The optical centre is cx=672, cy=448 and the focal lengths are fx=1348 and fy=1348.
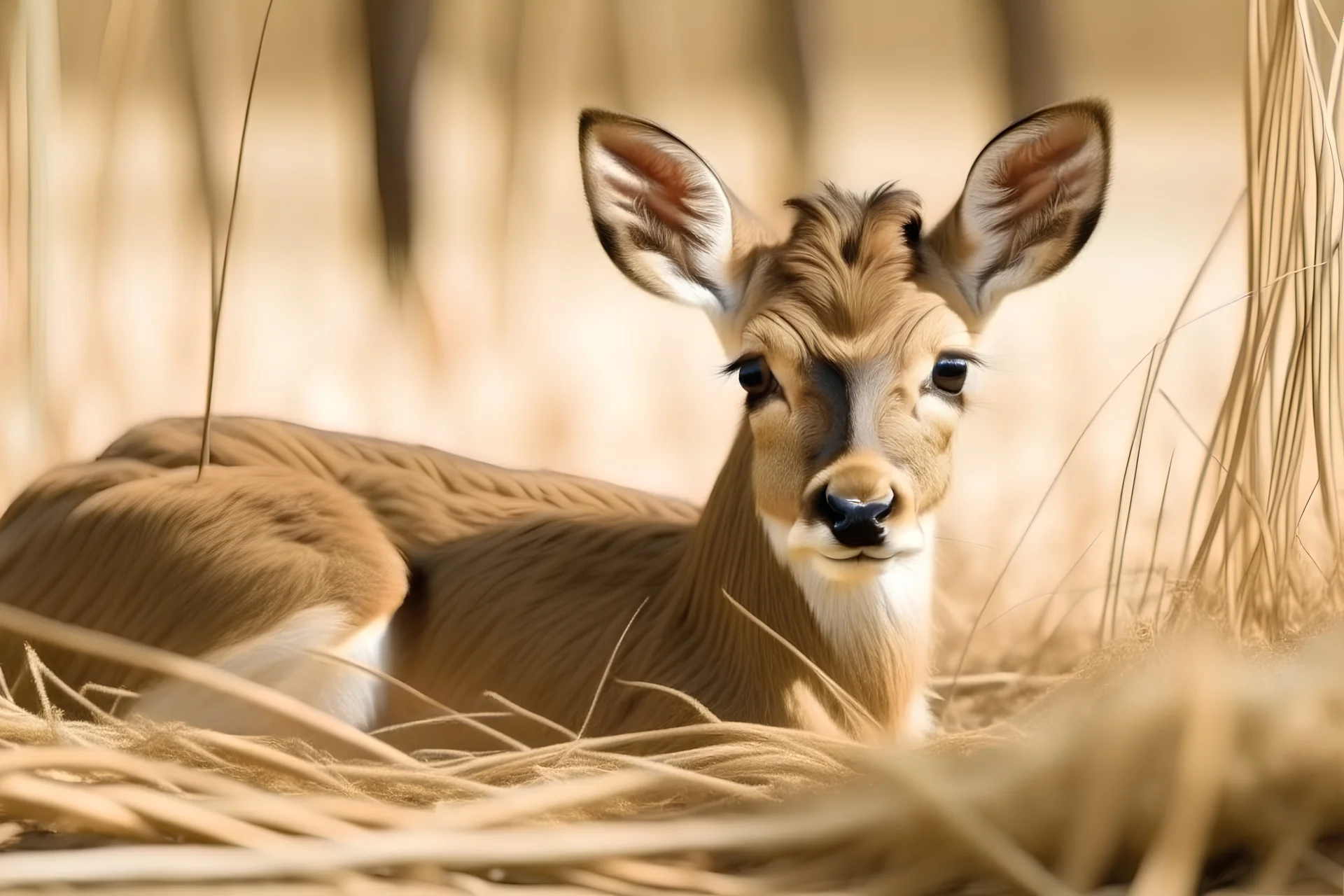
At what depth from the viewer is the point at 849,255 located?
4.65 feet

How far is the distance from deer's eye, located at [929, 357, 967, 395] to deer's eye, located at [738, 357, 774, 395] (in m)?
0.17

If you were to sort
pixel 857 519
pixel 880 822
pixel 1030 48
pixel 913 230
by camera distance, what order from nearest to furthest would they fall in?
pixel 880 822, pixel 857 519, pixel 913 230, pixel 1030 48

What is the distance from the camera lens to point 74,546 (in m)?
1.57

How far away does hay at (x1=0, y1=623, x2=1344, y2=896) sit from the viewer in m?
0.60

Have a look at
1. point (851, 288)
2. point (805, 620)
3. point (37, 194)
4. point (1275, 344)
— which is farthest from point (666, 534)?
point (37, 194)

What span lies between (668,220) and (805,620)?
1.60 feet

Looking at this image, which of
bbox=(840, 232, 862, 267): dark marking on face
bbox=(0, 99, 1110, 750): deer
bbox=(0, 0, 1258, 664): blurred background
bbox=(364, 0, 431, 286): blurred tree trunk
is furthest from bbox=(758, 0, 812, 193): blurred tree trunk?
bbox=(840, 232, 862, 267): dark marking on face

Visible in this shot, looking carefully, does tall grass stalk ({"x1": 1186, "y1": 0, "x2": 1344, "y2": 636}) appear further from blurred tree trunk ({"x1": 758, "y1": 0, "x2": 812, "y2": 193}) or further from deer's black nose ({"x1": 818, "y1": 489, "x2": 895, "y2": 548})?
blurred tree trunk ({"x1": 758, "y1": 0, "x2": 812, "y2": 193})

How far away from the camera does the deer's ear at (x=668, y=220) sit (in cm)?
149

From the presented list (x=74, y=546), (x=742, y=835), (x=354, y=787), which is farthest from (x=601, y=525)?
(x=742, y=835)

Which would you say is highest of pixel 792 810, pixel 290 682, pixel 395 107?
pixel 395 107

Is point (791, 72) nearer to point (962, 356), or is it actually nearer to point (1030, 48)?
point (1030, 48)

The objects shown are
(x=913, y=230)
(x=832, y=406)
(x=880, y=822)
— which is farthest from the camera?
(x=913, y=230)

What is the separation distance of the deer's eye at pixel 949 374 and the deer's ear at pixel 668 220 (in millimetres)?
269
